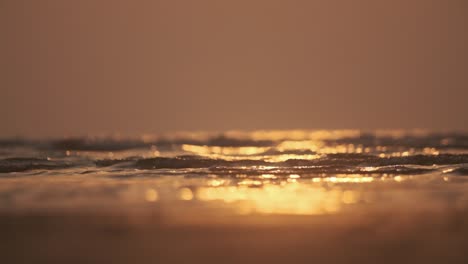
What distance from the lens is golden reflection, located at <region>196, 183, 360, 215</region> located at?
10.0 m

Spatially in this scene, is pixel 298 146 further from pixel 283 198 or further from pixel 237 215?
pixel 237 215

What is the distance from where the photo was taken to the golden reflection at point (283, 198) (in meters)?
10.0

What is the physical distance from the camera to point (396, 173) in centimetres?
1537

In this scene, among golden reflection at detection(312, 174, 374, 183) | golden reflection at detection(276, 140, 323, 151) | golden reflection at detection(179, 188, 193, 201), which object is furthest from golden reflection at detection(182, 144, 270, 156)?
golden reflection at detection(179, 188, 193, 201)

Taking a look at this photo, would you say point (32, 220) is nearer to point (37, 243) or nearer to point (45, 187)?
point (37, 243)

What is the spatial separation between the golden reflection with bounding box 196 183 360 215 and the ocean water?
0.05ft

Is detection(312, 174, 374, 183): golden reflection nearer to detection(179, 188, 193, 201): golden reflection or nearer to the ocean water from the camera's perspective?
the ocean water

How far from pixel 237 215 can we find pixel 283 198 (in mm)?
1789

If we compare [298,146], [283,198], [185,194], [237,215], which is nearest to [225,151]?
[298,146]

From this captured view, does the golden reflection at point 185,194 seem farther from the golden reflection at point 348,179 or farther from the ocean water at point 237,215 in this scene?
the golden reflection at point 348,179

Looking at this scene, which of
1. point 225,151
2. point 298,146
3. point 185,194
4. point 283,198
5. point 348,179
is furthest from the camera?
point 298,146

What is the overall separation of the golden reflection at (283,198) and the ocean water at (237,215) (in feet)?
0.05

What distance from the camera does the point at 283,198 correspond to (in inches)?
444

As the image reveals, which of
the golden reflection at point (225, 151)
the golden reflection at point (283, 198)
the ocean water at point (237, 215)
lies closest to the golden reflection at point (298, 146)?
the golden reflection at point (225, 151)
